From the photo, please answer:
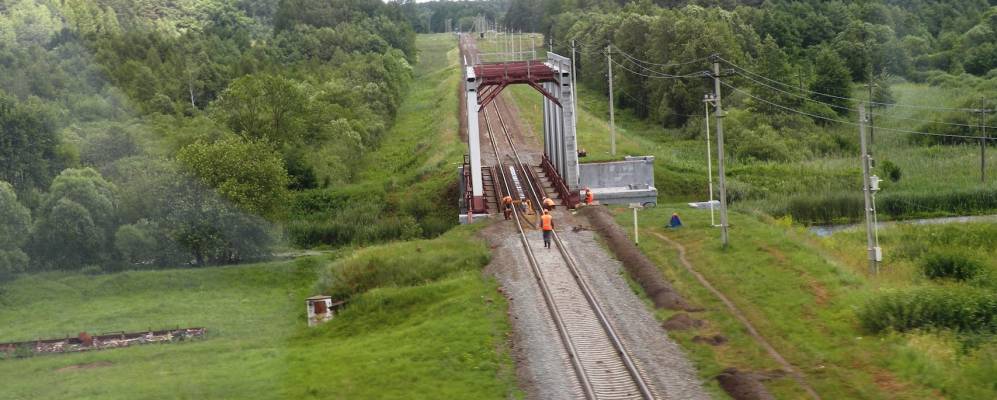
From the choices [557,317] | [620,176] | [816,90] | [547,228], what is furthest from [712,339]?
[816,90]

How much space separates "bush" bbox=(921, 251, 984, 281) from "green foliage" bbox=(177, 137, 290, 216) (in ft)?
79.6

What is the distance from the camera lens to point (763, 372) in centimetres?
1983

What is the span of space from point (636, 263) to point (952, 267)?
10084 mm

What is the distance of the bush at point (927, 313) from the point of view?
859 inches

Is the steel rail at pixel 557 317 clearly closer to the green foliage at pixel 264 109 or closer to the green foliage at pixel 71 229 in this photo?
the green foliage at pixel 71 229

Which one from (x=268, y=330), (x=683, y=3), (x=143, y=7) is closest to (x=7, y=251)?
(x=268, y=330)

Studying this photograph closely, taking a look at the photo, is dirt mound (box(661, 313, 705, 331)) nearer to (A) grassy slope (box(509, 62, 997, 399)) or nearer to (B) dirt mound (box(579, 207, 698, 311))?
(A) grassy slope (box(509, 62, 997, 399))

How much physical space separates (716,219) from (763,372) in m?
16.6

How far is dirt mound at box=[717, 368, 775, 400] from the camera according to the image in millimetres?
18312

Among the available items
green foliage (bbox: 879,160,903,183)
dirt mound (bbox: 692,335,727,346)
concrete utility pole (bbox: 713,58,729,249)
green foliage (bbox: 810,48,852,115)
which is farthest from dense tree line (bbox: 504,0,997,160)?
dirt mound (bbox: 692,335,727,346)

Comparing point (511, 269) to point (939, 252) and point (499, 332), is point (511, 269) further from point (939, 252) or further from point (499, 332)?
point (939, 252)

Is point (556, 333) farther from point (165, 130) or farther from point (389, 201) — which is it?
point (165, 130)

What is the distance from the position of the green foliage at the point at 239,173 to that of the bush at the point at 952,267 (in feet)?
79.6

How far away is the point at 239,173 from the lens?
41.5 metres
